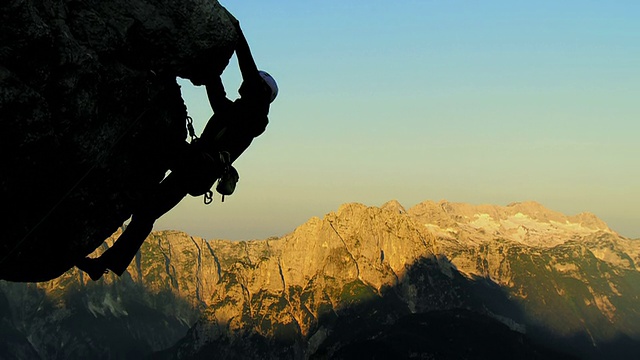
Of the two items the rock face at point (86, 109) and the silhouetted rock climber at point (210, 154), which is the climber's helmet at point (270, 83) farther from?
the rock face at point (86, 109)

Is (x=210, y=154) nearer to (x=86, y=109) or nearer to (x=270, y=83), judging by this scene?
(x=270, y=83)

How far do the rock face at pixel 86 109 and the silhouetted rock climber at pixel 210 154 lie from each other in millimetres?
522

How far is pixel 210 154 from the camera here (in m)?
18.4

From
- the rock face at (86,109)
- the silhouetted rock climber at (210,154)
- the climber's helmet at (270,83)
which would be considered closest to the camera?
the rock face at (86,109)

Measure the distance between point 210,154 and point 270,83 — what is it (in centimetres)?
239

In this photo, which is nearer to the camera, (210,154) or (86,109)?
(86,109)

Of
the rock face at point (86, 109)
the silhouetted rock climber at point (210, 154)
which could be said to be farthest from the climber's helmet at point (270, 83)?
the rock face at point (86, 109)

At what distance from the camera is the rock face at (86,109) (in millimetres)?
12453

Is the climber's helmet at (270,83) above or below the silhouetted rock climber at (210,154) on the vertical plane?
above

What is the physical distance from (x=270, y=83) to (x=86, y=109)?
580 centimetres

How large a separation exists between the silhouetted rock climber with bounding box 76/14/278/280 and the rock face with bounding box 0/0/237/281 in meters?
0.52

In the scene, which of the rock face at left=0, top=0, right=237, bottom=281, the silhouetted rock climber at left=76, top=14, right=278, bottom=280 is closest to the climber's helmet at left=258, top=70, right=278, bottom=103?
the silhouetted rock climber at left=76, top=14, right=278, bottom=280

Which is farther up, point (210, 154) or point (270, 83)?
point (270, 83)

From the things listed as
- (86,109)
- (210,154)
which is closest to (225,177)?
(210,154)
